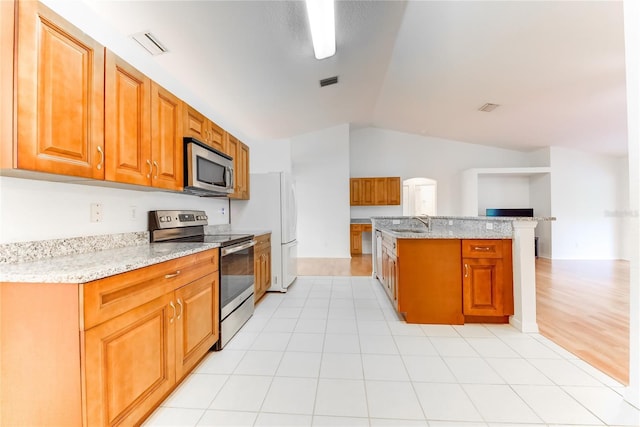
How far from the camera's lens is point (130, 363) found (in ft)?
3.90

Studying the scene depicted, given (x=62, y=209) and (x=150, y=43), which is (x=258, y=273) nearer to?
(x=62, y=209)

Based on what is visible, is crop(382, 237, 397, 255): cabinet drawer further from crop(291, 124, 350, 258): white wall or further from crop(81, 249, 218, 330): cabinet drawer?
crop(291, 124, 350, 258): white wall

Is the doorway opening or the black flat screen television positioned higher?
the doorway opening

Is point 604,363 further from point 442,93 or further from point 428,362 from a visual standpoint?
point 442,93

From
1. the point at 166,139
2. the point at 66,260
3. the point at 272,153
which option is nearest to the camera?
the point at 66,260

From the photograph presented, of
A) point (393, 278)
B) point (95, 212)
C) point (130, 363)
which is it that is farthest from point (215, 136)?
point (393, 278)

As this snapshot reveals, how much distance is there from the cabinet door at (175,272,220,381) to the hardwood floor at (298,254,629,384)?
109 inches

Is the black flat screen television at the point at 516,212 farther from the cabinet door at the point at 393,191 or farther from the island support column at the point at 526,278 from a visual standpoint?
the island support column at the point at 526,278

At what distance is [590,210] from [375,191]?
5.04 m

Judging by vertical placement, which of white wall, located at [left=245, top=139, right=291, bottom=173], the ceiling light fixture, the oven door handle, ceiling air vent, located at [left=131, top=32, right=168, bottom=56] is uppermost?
the ceiling light fixture

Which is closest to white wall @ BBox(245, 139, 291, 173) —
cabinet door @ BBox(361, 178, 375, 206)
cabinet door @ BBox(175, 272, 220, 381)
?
cabinet door @ BBox(361, 178, 375, 206)

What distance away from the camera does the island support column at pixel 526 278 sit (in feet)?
7.63

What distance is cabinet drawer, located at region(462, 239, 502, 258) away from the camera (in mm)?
2465

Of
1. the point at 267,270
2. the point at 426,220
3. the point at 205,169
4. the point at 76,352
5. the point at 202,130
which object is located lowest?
the point at 267,270
